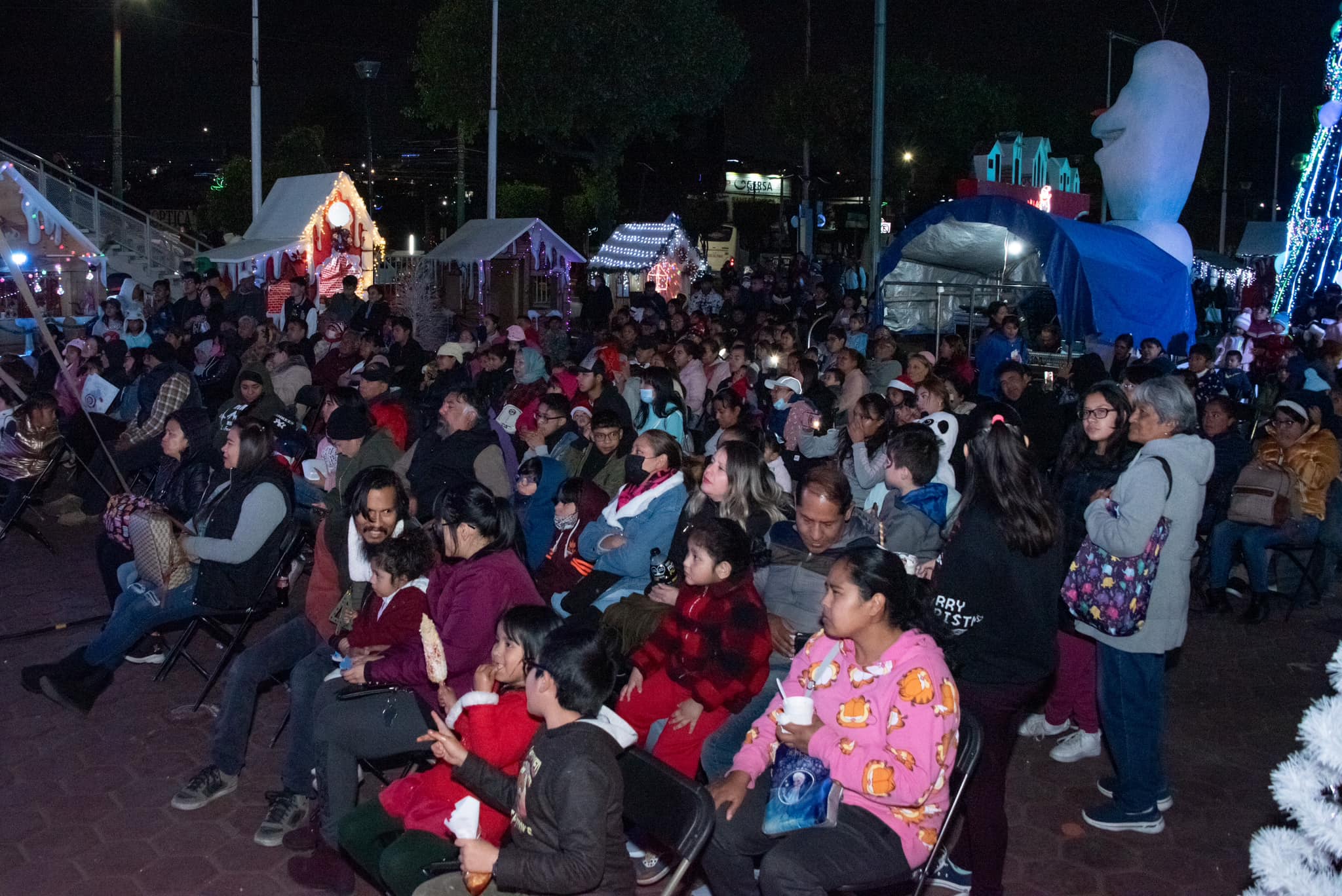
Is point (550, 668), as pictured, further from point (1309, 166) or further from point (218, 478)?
point (1309, 166)

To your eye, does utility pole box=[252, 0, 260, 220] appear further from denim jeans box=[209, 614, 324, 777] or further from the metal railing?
denim jeans box=[209, 614, 324, 777]

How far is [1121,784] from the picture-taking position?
4.73m

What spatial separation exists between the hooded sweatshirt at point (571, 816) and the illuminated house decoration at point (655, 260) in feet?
77.0

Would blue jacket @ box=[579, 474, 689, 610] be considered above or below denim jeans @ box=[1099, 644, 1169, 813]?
above

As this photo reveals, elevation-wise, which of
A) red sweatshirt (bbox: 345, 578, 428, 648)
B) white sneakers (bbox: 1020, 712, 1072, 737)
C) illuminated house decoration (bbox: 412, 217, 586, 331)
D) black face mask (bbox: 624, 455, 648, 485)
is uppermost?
illuminated house decoration (bbox: 412, 217, 586, 331)

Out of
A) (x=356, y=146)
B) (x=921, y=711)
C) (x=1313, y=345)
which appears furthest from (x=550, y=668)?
(x=356, y=146)

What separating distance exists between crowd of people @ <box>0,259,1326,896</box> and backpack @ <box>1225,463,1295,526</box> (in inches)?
0.9

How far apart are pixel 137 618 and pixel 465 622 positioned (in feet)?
7.69

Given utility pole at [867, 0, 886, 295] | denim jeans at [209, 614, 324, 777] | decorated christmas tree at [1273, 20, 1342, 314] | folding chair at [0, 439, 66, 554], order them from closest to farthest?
denim jeans at [209, 614, 324, 777] → folding chair at [0, 439, 66, 554] → utility pole at [867, 0, 886, 295] → decorated christmas tree at [1273, 20, 1342, 314]

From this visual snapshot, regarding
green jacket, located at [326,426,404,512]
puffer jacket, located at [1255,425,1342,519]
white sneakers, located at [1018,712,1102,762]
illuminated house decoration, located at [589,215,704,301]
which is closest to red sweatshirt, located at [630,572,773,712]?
white sneakers, located at [1018,712,1102,762]

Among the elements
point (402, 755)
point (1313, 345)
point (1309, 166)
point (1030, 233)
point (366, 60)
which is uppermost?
point (366, 60)

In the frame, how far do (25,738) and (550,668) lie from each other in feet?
11.8

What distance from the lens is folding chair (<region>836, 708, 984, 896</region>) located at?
3363 mm

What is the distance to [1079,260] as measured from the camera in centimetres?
1471
